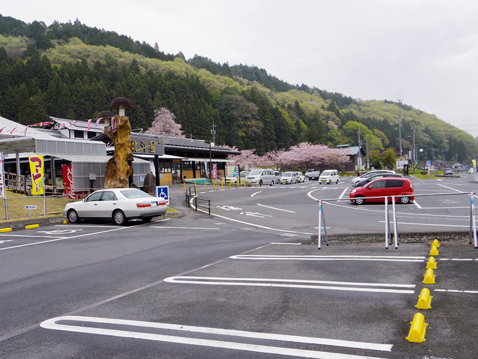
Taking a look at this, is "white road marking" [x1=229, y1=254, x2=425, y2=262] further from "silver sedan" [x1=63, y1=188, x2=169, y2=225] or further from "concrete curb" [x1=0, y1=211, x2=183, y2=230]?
"concrete curb" [x1=0, y1=211, x2=183, y2=230]

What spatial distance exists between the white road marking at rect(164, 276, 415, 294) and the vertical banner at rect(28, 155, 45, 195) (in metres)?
17.9

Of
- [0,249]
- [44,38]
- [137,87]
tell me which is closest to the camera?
[0,249]

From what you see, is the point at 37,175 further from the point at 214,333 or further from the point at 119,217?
the point at 214,333

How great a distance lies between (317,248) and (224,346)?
6547 mm

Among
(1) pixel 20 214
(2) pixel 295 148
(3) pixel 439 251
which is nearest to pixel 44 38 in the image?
(2) pixel 295 148

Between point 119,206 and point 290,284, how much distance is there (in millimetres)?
11786

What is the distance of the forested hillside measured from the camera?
2837 inches

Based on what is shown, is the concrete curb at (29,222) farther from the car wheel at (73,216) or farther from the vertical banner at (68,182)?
the vertical banner at (68,182)

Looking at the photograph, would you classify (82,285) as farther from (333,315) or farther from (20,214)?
(20,214)

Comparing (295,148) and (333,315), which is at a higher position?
(295,148)

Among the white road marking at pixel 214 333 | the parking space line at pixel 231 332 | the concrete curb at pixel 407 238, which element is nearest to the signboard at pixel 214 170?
the concrete curb at pixel 407 238

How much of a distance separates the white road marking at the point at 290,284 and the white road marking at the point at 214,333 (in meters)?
2.00

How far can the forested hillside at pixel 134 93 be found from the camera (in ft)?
236

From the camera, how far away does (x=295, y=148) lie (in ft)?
289
